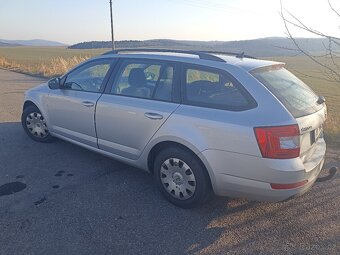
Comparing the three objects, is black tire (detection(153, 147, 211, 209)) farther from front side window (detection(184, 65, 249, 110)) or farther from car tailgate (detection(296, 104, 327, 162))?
car tailgate (detection(296, 104, 327, 162))

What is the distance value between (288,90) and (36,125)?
4007 mm

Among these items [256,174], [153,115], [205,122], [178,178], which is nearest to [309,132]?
[256,174]

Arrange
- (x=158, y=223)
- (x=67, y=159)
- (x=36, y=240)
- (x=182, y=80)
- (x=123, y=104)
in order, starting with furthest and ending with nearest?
(x=67, y=159)
(x=123, y=104)
(x=182, y=80)
(x=158, y=223)
(x=36, y=240)

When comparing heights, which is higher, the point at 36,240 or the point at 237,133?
the point at 237,133

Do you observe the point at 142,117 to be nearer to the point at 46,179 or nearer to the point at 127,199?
the point at 127,199

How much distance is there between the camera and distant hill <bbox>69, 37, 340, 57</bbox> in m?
5.45

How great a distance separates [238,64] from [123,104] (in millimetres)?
1417

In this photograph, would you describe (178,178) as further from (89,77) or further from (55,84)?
(55,84)

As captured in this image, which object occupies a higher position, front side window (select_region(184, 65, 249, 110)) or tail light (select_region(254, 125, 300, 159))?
front side window (select_region(184, 65, 249, 110))

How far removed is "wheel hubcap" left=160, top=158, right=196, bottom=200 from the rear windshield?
116cm

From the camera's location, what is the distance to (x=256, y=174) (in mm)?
2689

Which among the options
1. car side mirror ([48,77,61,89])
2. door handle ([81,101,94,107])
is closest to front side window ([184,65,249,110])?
door handle ([81,101,94,107])

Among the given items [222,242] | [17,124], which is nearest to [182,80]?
[222,242]

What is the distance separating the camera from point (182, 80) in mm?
3168
